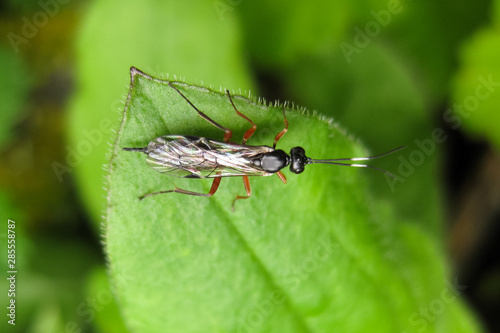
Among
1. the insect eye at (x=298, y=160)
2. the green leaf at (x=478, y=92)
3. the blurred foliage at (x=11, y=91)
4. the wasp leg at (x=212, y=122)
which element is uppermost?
the blurred foliage at (x=11, y=91)

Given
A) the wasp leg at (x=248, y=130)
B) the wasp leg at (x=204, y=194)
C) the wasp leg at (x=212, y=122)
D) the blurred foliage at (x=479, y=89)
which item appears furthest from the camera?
the blurred foliage at (x=479, y=89)

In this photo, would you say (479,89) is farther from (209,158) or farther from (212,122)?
(212,122)

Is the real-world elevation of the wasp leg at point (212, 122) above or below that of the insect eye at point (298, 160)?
above

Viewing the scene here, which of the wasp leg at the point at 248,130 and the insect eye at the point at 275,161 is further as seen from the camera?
the insect eye at the point at 275,161

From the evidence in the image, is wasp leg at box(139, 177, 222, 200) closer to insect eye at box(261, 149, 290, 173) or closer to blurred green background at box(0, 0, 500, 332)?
insect eye at box(261, 149, 290, 173)

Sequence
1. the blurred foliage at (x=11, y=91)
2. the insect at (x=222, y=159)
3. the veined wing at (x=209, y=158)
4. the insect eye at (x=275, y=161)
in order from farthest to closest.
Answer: the blurred foliage at (x=11, y=91)
the insect eye at (x=275, y=161)
the veined wing at (x=209, y=158)
the insect at (x=222, y=159)

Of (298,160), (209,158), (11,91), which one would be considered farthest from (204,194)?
(11,91)

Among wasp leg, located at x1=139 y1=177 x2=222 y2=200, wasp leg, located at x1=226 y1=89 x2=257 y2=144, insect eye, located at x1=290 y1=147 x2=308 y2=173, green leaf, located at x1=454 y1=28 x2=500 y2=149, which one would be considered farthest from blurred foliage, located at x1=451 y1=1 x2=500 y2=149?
wasp leg, located at x1=139 y1=177 x2=222 y2=200

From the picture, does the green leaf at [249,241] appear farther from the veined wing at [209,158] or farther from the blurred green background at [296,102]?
the blurred green background at [296,102]

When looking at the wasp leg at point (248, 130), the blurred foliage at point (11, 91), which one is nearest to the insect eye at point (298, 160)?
the wasp leg at point (248, 130)
